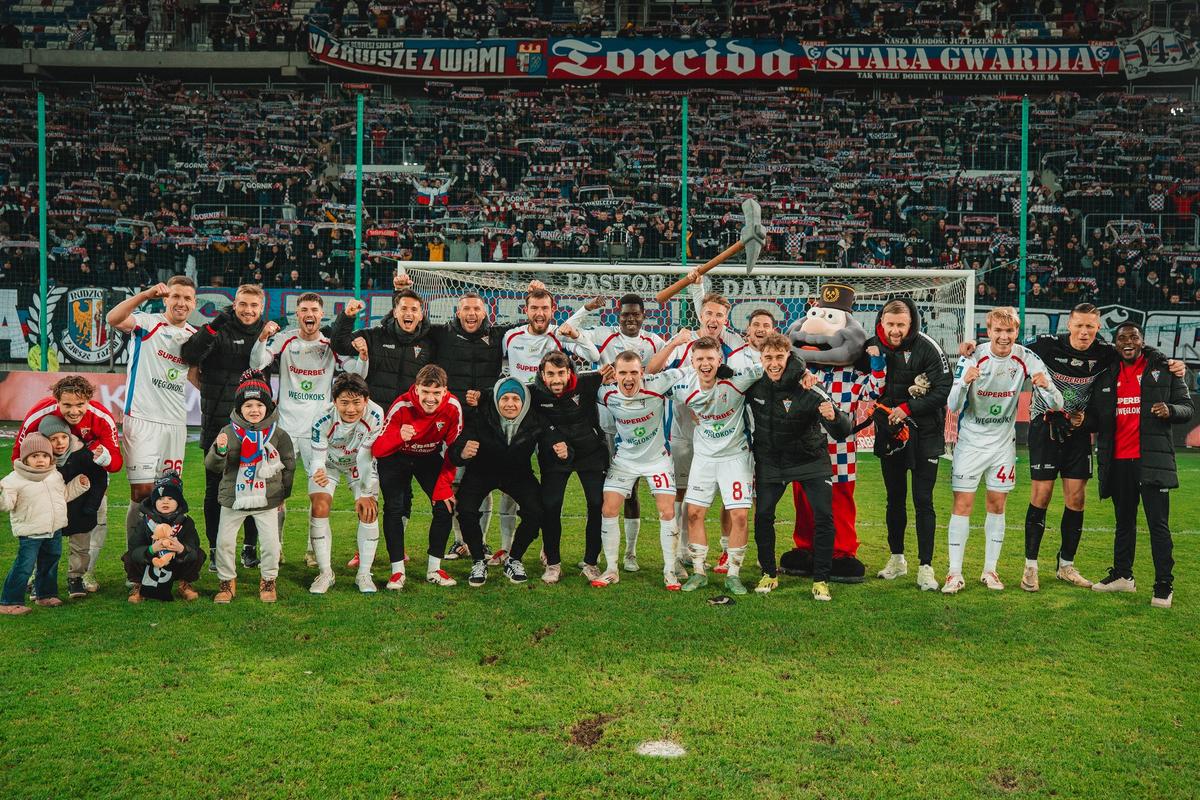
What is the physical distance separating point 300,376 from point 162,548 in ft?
5.29

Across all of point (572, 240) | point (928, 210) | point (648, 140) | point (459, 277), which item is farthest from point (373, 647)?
point (648, 140)

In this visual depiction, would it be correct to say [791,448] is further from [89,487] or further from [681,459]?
[89,487]

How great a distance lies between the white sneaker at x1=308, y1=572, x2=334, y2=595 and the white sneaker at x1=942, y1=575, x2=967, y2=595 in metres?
4.14

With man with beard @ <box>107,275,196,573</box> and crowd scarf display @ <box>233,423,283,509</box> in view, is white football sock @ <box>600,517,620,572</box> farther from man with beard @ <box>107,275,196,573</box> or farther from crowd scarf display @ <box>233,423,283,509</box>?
man with beard @ <box>107,275,196,573</box>

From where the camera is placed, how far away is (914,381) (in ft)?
22.7

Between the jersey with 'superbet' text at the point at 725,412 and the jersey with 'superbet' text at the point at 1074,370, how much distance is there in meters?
2.04

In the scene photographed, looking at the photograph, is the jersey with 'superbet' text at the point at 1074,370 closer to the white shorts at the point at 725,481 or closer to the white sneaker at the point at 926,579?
the white sneaker at the point at 926,579

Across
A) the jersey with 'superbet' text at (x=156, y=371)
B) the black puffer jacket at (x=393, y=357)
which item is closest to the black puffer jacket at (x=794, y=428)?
the black puffer jacket at (x=393, y=357)

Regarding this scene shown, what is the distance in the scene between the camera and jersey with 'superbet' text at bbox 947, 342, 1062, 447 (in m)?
6.87

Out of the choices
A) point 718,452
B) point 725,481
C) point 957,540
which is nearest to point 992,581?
point 957,540

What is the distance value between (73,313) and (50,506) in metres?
13.1

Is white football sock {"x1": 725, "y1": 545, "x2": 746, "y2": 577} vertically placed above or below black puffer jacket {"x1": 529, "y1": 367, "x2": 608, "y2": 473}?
below

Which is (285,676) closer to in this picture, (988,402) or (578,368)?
(578,368)

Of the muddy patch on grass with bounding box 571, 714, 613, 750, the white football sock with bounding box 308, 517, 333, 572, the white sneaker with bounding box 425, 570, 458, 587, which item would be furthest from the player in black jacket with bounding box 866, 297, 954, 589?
the white football sock with bounding box 308, 517, 333, 572
